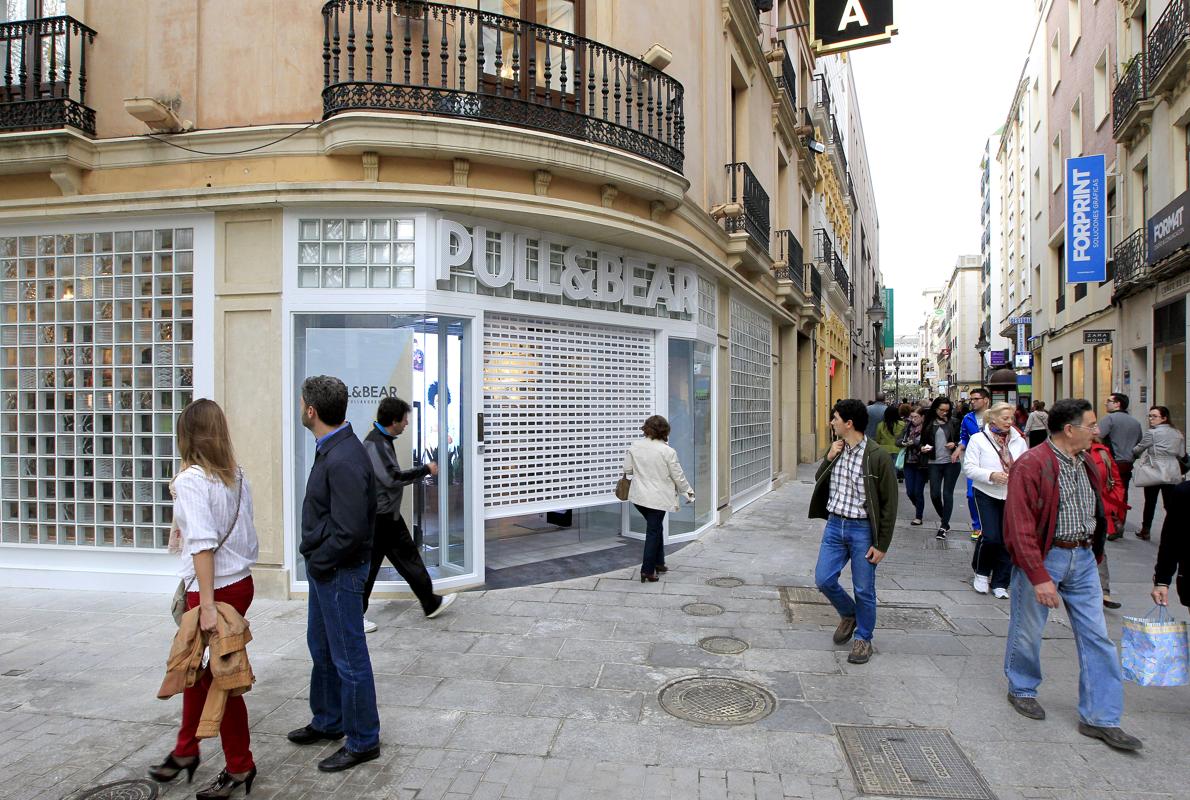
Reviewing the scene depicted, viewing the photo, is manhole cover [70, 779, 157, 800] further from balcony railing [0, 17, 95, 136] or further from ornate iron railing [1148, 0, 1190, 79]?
ornate iron railing [1148, 0, 1190, 79]

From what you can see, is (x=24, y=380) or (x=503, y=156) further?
(x=24, y=380)

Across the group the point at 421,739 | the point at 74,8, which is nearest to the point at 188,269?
the point at 74,8

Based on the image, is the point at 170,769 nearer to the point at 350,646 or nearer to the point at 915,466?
the point at 350,646

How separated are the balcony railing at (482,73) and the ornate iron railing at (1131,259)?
43.2ft

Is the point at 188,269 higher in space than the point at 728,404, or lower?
higher

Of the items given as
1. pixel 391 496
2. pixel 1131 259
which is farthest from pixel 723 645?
pixel 1131 259

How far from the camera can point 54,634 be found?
560 cm

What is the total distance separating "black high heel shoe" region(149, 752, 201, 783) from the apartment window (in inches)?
948

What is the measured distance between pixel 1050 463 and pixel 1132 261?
1594cm

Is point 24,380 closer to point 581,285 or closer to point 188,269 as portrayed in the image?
point 188,269

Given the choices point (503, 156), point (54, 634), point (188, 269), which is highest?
point (503, 156)

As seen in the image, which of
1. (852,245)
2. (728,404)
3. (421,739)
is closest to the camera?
(421,739)

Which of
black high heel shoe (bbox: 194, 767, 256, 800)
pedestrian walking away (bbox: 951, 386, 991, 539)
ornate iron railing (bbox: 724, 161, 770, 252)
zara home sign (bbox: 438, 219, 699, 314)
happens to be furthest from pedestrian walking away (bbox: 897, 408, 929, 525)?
black high heel shoe (bbox: 194, 767, 256, 800)

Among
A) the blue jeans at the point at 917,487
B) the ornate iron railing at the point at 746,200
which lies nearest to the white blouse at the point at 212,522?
the ornate iron railing at the point at 746,200
